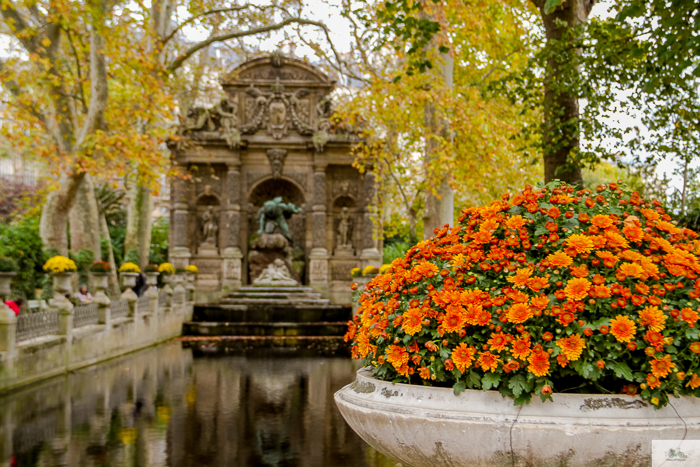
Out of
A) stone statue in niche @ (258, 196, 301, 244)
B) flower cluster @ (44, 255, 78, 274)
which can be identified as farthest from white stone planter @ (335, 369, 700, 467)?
stone statue in niche @ (258, 196, 301, 244)

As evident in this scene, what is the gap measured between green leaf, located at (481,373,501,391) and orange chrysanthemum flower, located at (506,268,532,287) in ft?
1.63

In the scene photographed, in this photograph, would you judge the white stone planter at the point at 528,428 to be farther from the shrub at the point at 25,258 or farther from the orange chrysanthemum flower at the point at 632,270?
the shrub at the point at 25,258

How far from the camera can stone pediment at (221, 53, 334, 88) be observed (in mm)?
25703

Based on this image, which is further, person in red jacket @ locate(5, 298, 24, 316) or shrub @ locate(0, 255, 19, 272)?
person in red jacket @ locate(5, 298, 24, 316)

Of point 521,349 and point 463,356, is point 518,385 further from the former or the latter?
point 463,356

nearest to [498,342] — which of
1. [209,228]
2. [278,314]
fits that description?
[278,314]

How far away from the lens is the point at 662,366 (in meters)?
3.12

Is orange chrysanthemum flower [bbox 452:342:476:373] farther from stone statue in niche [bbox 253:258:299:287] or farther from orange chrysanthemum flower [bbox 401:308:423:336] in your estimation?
stone statue in niche [bbox 253:258:299:287]

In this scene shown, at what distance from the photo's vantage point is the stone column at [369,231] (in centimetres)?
2488

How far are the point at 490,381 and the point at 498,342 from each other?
19 centimetres

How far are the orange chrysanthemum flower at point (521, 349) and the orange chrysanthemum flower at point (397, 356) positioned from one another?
58 centimetres

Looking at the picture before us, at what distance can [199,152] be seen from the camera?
80.9 ft

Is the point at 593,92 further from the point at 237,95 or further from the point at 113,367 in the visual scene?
the point at 237,95

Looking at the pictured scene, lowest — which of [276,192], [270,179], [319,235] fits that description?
[319,235]
